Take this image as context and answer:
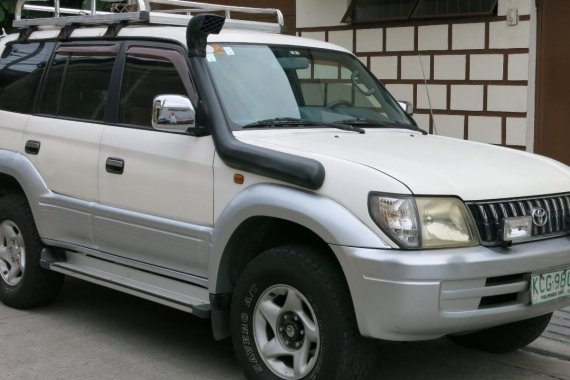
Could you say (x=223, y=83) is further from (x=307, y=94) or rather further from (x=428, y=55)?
(x=428, y=55)

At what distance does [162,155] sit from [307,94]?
0.97 metres

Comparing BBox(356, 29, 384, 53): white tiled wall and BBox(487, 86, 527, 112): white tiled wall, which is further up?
BBox(356, 29, 384, 53): white tiled wall

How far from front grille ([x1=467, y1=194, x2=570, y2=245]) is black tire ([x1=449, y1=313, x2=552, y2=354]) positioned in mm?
824

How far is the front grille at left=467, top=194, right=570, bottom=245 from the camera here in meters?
3.93

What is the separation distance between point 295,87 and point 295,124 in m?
0.34

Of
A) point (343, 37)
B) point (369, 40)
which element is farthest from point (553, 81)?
point (343, 37)

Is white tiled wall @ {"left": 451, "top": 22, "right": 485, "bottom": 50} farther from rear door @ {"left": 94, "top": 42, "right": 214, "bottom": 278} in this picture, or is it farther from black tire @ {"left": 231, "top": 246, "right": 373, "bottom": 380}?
black tire @ {"left": 231, "top": 246, "right": 373, "bottom": 380}

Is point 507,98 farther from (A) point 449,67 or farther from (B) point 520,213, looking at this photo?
(B) point 520,213

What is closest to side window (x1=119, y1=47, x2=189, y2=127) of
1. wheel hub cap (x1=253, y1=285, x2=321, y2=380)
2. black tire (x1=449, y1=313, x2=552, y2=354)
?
wheel hub cap (x1=253, y1=285, x2=321, y2=380)

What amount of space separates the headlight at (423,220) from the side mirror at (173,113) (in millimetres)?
1263

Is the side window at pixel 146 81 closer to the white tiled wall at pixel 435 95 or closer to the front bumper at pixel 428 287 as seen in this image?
the front bumper at pixel 428 287

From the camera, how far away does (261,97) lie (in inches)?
193

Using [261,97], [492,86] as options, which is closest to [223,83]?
[261,97]

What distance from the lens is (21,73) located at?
6.16 m
